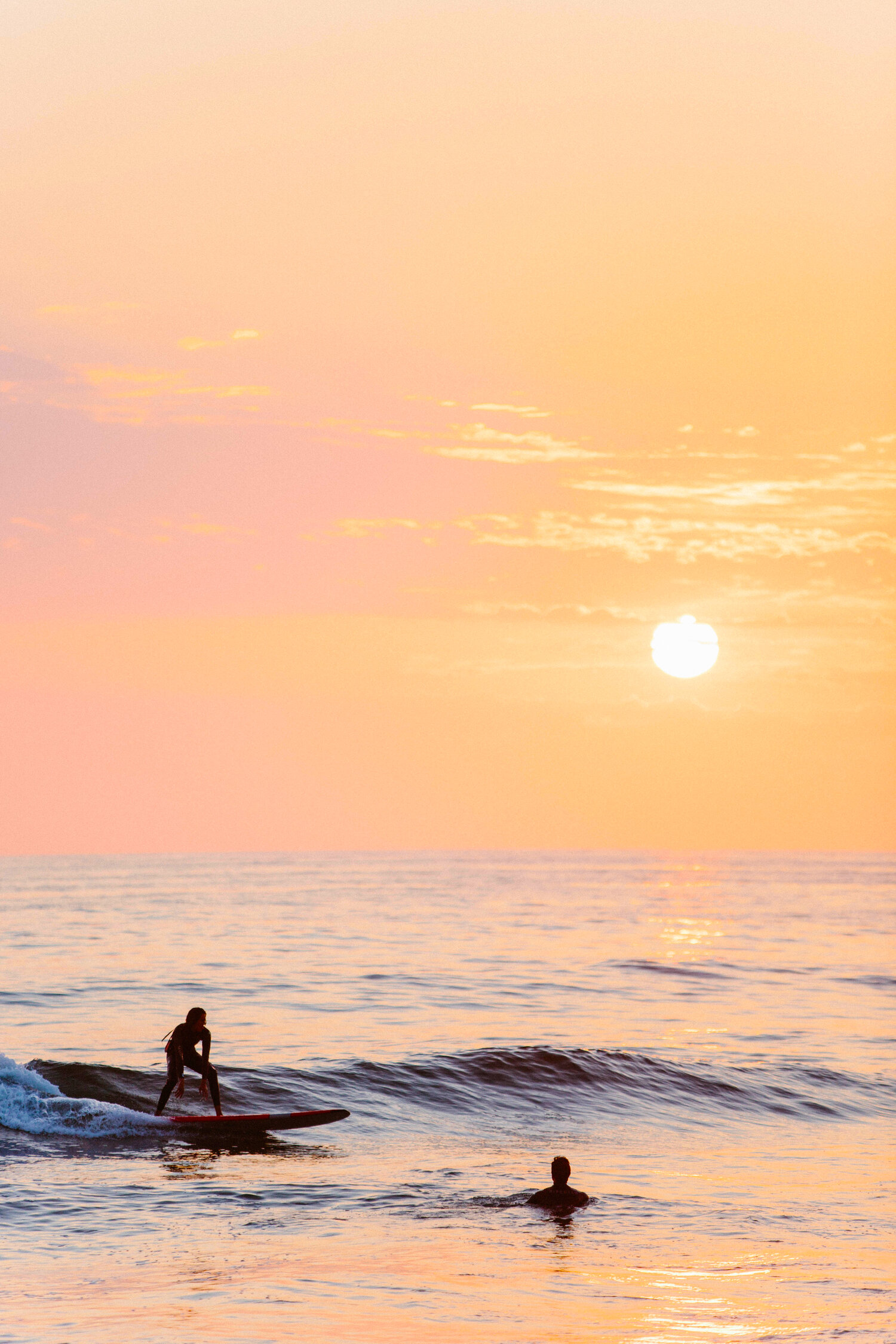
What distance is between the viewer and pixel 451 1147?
2314cm

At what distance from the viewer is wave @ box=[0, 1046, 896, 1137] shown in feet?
78.7

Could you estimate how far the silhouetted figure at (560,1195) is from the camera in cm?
1778

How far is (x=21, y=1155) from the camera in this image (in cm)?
2111

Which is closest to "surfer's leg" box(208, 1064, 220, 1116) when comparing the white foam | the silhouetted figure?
the white foam

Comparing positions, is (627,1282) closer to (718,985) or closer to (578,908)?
(718,985)

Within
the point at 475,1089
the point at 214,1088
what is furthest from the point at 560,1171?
the point at 475,1089

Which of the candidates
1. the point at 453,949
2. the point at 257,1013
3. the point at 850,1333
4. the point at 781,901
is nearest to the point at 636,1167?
the point at 850,1333

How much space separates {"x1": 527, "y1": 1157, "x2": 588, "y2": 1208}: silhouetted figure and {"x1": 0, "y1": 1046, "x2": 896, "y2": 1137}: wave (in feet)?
26.0

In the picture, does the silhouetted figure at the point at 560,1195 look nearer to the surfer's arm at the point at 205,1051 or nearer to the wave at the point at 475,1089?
the surfer's arm at the point at 205,1051

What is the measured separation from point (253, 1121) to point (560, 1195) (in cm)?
674

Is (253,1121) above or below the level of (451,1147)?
above

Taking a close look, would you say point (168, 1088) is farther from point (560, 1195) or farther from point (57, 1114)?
point (560, 1195)

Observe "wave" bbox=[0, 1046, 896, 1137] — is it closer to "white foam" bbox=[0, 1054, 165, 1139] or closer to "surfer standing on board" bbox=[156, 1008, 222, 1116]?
"white foam" bbox=[0, 1054, 165, 1139]

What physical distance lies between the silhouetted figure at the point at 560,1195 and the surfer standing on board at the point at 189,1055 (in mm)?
6903
